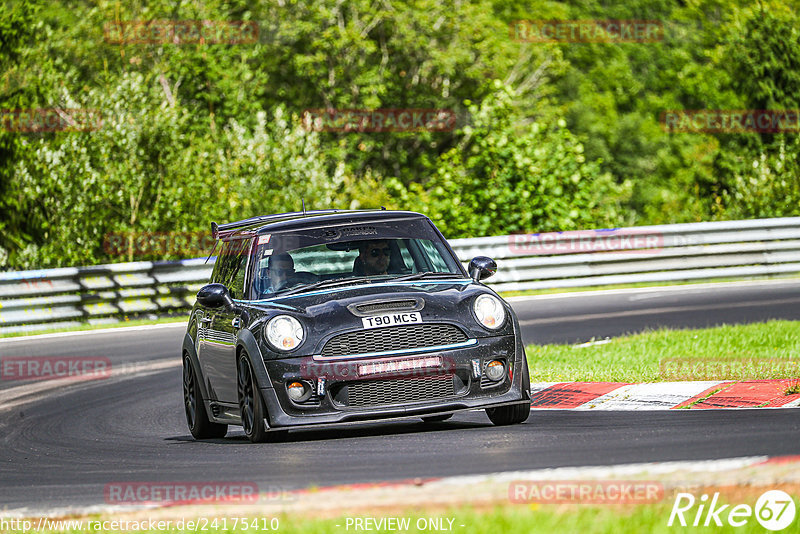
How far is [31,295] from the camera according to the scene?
2045 cm

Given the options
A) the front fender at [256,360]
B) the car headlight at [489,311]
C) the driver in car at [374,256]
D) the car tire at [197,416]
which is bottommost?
the car tire at [197,416]

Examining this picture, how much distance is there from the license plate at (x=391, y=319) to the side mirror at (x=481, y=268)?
113 cm

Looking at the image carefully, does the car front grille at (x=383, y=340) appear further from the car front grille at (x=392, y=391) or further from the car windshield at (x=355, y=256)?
the car windshield at (x=355, y=256)

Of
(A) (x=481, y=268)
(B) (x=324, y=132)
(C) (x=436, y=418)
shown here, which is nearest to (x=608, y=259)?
(C) (x=436, y=418)

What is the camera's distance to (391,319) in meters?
8.67

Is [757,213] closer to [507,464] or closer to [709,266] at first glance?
[709,266]

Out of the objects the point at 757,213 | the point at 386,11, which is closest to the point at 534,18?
the point at 386,11

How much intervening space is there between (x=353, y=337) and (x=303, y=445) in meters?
0.81

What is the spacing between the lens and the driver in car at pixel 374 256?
9.80m

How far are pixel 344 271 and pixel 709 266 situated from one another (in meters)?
15.6

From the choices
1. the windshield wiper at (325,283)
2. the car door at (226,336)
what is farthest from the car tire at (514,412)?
the car door at (226,336)

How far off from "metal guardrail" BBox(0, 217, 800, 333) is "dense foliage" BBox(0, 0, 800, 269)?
257cm


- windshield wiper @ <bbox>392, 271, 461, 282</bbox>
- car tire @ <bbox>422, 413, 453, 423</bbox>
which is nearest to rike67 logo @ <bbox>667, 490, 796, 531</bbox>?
windshield wiper @ <bbox>392, 271, 461, 282</bbox>

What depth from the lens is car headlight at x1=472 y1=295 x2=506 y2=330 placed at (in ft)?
29.4
